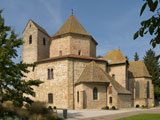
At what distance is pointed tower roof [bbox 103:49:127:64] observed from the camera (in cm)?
3891

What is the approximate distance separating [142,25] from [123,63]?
115 feet

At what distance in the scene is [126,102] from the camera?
30828 mm

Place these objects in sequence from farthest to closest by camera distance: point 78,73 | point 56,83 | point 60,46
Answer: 1. point 60,46
2. point 56,83
3. point 78,73

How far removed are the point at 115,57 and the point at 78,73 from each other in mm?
12284

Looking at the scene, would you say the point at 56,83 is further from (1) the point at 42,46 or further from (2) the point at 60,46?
(1) the point at 42,46

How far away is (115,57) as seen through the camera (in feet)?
133

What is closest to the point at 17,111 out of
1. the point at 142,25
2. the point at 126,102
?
the point at 142,25

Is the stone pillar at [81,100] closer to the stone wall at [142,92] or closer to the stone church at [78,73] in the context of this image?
the stone church at [78,73]

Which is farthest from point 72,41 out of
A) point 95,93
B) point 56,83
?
point 95,93

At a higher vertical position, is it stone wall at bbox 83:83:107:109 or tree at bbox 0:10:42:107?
tree at bbox 0:10:42:107

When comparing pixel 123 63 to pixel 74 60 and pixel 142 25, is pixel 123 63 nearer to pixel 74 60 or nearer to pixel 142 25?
pixel 74 60

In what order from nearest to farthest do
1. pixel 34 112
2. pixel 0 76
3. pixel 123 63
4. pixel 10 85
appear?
pixel 0 76 < pixel 10 85 < pixel 34 112 < pixel 123 63

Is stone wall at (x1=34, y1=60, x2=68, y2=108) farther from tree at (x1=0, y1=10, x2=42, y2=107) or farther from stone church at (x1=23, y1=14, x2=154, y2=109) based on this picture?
tree at (x1=0, y1=10, x2=42, y2=107)

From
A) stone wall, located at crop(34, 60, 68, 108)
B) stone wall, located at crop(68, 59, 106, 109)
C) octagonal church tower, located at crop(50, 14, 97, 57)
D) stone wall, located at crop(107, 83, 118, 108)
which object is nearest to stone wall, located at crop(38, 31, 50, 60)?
octagonal church tower, located at crop(50, 14, 97, 57)
